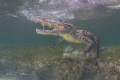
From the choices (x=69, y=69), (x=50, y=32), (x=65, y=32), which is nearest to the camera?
(x=50, y=32)

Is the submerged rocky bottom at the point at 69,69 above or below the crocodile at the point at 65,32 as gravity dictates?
below

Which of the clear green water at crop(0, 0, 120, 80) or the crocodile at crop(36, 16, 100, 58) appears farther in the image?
the clear green water at crop(0, 0, 120, 80)

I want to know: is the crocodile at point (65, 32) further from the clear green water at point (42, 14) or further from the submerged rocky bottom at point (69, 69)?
the clear green water at point (42, 14)

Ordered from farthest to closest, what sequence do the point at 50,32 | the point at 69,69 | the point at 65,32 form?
1. the point at 65,32
2. the point at 69,69
3. the point at 50,32

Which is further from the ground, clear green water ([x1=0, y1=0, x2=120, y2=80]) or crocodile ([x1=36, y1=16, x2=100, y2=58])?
crocodile ([x1=36, y1=16, x2=100, y2=58])

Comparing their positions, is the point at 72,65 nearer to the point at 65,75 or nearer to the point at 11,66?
the point at 65,75

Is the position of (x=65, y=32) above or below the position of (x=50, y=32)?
below

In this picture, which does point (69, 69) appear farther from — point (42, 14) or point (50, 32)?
point (42, 14)

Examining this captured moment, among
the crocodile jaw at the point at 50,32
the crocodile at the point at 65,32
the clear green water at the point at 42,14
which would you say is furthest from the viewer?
the clear green water at the point at 42,14

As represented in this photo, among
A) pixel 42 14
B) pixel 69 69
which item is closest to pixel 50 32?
pixel 69 69

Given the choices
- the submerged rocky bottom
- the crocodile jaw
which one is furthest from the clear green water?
the crocodile jaw

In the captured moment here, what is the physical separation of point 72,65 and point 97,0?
8932mm

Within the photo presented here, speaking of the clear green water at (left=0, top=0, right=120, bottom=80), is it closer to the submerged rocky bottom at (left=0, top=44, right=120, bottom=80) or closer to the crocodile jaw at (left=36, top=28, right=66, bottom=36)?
the submerged rocky bottom at (left=0, top=44, right=120, bottom=80)

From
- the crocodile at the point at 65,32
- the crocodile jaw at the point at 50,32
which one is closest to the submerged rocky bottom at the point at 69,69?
the crocodile at the point at 65,32
